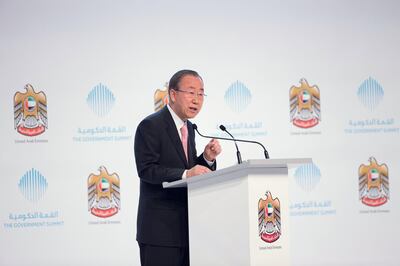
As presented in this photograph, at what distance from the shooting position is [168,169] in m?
3.42

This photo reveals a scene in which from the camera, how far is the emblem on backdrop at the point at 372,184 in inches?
250

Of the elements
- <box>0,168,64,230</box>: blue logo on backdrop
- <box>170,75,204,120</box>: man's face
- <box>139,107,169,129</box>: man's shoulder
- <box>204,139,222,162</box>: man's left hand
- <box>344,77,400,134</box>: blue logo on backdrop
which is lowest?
<box>0,168,64,230</box>: blue logo on backdrop

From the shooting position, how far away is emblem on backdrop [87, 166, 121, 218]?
595 centimetres

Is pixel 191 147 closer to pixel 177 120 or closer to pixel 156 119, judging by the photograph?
pixel 177 120

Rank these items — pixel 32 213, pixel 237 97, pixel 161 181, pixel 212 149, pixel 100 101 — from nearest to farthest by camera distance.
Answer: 1. pixel 161 181
2. pixel 212 149
3. pixel 32 213
4. pixel 100 101
5. pixel 237 97

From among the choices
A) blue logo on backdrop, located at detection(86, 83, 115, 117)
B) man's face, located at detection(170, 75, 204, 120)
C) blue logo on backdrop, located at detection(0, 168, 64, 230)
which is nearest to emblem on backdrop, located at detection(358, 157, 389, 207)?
blue logo on backdrop, located at detection(86, 83, 115, 117)

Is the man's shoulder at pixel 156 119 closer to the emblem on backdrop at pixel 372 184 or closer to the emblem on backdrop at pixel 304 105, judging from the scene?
the emblem on backdrop at pixel 304 105

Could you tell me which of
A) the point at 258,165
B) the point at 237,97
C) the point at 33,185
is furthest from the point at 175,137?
the point at 33,185

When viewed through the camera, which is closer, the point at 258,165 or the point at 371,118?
the point at 258,165

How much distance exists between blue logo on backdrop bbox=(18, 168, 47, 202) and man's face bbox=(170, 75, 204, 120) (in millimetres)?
2666

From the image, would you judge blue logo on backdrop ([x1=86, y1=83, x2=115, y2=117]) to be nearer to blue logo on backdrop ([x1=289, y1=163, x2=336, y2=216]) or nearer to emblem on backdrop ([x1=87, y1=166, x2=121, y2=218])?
emblem on backdrop ([x1=87, y1=166, x2=121, y2=218])

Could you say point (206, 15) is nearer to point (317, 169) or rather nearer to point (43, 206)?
point (317, 169)

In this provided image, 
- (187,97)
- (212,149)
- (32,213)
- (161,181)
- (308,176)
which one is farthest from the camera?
(308,176)

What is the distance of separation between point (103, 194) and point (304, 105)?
220 centimetres
